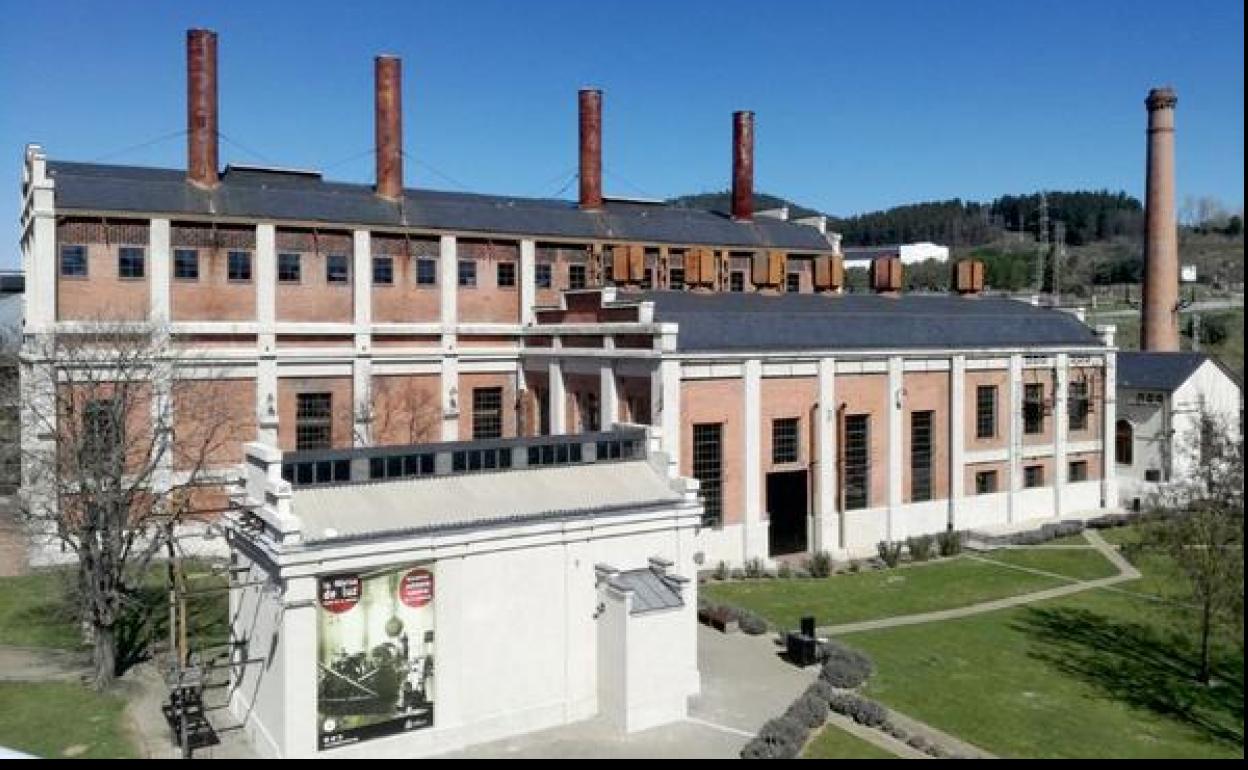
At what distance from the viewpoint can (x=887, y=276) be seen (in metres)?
47.7

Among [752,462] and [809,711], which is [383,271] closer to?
[752,462]

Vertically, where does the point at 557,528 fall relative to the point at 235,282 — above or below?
below

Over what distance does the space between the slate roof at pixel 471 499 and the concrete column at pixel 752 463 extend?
12.7m

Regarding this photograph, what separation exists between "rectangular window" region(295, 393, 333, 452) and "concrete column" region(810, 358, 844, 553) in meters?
20.0

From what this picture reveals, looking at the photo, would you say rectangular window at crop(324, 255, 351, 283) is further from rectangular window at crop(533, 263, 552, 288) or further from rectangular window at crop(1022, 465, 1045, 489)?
rectangular window at crop(1022, 465, 1045, 489)

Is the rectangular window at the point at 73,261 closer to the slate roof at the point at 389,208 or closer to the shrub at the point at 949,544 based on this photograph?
the slate roof at the point at 389,208

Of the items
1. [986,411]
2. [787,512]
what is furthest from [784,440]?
[986,411]

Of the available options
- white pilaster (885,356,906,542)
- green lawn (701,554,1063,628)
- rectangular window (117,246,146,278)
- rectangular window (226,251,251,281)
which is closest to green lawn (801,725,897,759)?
green lawn (701,554,1063,628)

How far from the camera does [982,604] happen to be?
32062 millimetres

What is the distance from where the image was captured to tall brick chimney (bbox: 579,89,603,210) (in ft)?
168

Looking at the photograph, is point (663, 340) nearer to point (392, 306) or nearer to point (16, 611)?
point (392, 306)

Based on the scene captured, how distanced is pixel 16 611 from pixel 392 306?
61.2 feet

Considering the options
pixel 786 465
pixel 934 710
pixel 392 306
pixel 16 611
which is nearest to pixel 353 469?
pixel 934 710

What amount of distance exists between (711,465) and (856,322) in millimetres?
9119
